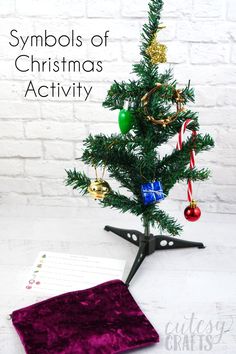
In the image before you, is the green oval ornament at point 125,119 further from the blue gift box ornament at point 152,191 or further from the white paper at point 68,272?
the white paper at point 68,272

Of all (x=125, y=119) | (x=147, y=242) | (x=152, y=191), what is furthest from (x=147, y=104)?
(x=147, y=242)

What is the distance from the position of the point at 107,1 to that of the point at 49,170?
526 millimetres

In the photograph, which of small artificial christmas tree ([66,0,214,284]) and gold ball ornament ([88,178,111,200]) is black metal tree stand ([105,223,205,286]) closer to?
small artificial christmas tree ([66,0,214,284])

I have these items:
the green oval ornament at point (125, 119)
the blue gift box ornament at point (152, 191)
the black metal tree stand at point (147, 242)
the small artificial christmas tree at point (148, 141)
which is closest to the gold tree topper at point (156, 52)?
the small artificial christmas tree at point (148, 141)

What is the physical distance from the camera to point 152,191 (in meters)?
0.97

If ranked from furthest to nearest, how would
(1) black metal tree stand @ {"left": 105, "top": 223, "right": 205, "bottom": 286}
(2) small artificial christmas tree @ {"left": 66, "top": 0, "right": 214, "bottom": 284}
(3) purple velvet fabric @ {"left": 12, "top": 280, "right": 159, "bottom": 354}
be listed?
(1) black metal tree stand @ {"left": 105, "top": 223, "right": 205, "bottom": 286}, (2) small artificial christmas tree @ {"left": 66, "top": 0, "right": 214, "bottom": 284}, (3) purple velvet fabric @ {"left": 12, "top": 280, "right": 159, "bottom": 354}

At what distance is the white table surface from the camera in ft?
2.93

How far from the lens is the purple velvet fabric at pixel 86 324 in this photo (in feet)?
2.72

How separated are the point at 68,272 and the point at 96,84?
1.78ft

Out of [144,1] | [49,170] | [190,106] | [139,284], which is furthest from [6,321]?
[144,1]

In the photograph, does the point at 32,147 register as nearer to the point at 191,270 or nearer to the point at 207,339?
the point at 191,270

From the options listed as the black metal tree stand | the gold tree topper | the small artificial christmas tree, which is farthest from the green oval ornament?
the black metal tree stand

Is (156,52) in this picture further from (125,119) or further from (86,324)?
(86,324)

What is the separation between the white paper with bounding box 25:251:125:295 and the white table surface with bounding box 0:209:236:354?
1.0 inches
